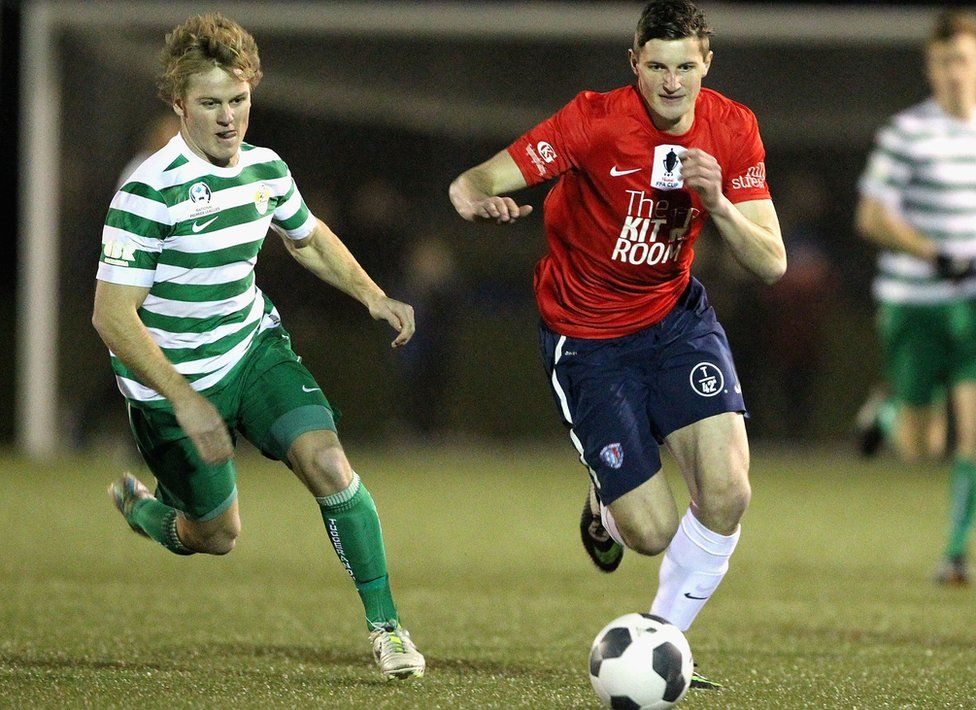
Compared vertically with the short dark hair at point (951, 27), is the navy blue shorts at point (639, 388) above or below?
below

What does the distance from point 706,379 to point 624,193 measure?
0.65 meters

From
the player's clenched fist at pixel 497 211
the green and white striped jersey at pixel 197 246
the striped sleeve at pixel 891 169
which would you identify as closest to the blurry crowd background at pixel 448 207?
the striped sleeve at pixel 891 169

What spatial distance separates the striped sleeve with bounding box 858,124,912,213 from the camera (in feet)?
25.7

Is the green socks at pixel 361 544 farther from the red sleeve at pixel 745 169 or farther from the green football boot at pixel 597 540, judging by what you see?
the red sleeve at pixel 745 169

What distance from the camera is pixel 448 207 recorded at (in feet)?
54.4

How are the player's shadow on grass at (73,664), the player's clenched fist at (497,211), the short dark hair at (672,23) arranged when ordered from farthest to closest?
1. the player's shadow on grass at (73,664)
2. the short dark hair at (672,23)
3. the player's clenched fist at (497,211)

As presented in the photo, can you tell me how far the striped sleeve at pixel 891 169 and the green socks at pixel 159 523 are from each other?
3.85 metres

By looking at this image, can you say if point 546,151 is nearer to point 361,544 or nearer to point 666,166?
point 666,166

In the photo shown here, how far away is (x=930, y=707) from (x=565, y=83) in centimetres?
1175

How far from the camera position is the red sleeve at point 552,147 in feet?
16.7

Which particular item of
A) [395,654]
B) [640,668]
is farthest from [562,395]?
[640,668]

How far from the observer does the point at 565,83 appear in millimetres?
15719

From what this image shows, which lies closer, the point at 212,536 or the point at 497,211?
the point at 497,211

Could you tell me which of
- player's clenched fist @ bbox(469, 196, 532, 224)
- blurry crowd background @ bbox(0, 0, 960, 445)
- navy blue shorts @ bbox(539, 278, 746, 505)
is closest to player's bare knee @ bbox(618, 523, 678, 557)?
navy blue shorts @ bbox(539, 278, 746, 505)
